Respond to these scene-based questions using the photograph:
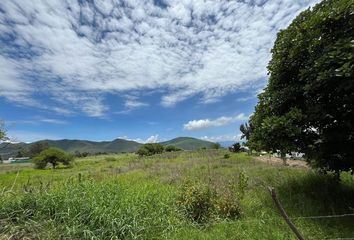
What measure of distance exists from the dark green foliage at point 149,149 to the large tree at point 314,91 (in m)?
31.3

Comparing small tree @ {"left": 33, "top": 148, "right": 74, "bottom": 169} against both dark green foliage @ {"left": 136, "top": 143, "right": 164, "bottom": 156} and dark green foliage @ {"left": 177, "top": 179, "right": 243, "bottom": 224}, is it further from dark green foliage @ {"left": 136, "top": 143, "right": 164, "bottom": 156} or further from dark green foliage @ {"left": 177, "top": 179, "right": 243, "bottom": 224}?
dark green foliage @ {"left": 177, "top": 179, "right": 243, "bottom": 224}

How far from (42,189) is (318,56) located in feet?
21.4

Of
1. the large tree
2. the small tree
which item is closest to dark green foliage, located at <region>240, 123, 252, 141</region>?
the large tree

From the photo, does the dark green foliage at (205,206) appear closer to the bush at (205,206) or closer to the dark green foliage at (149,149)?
the bush at (205,206)

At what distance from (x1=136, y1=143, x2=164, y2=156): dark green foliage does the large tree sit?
103 feet

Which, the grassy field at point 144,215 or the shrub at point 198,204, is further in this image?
the shrub at point 198,204

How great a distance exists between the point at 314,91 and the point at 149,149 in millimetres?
34374

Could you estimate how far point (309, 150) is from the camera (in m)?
7.59

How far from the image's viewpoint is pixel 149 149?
40.2m

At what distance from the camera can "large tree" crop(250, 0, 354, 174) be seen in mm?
5992

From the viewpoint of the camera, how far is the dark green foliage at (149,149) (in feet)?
129

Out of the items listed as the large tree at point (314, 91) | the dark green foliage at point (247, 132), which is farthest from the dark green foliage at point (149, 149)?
the large tree at point (314, 91)

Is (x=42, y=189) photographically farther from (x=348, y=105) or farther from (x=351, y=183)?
(x=351, y=183)

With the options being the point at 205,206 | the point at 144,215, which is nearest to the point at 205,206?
the point at 205,206
